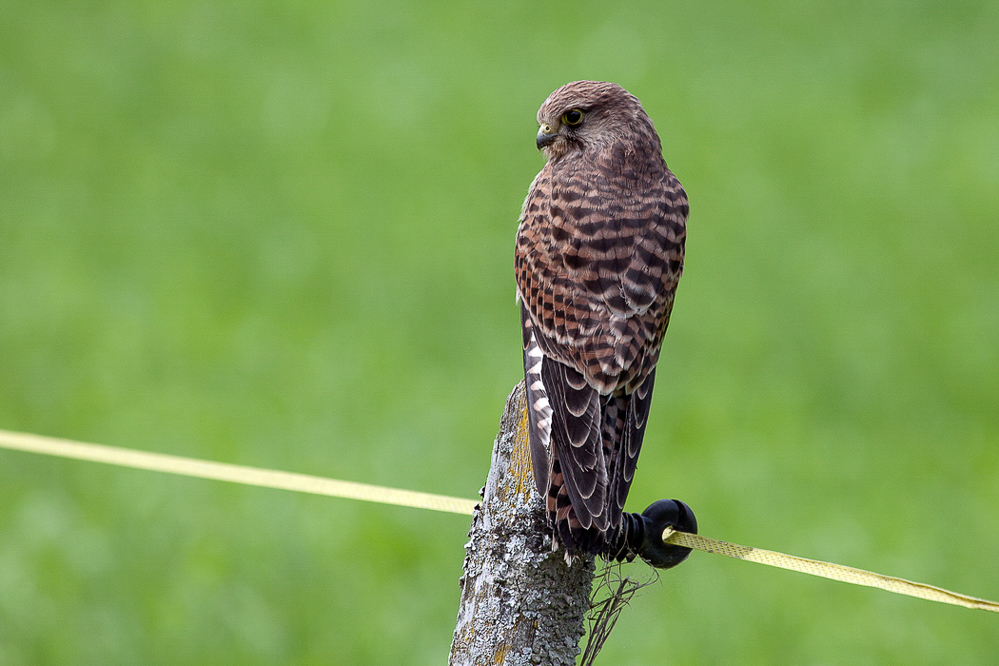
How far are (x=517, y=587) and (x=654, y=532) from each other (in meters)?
0.34

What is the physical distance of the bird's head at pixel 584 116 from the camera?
326cm

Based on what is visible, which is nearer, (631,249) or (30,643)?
(631,249)

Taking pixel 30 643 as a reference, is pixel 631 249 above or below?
above

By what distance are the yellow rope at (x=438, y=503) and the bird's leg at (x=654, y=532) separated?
20mm

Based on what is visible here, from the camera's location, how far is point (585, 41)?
12.6 metres

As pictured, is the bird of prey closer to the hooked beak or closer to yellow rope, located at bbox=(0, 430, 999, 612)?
the hooked beak

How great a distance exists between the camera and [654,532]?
7.93 feet

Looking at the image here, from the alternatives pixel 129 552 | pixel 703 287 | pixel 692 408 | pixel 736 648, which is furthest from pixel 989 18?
pixel 129 552

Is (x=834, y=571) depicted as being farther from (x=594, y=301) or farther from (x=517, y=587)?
(x=594, y=301)

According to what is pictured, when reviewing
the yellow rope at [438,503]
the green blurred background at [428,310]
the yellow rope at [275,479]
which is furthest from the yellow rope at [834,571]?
the green blurred background at [428,310]

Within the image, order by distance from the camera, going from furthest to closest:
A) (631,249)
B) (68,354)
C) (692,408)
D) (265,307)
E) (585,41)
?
(585,41) < (265,307) < (68,354) < (692,408) < (631,249)

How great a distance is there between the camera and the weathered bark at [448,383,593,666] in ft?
7.32

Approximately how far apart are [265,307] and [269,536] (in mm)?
3134

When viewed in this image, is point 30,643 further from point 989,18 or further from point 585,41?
point 989,18
